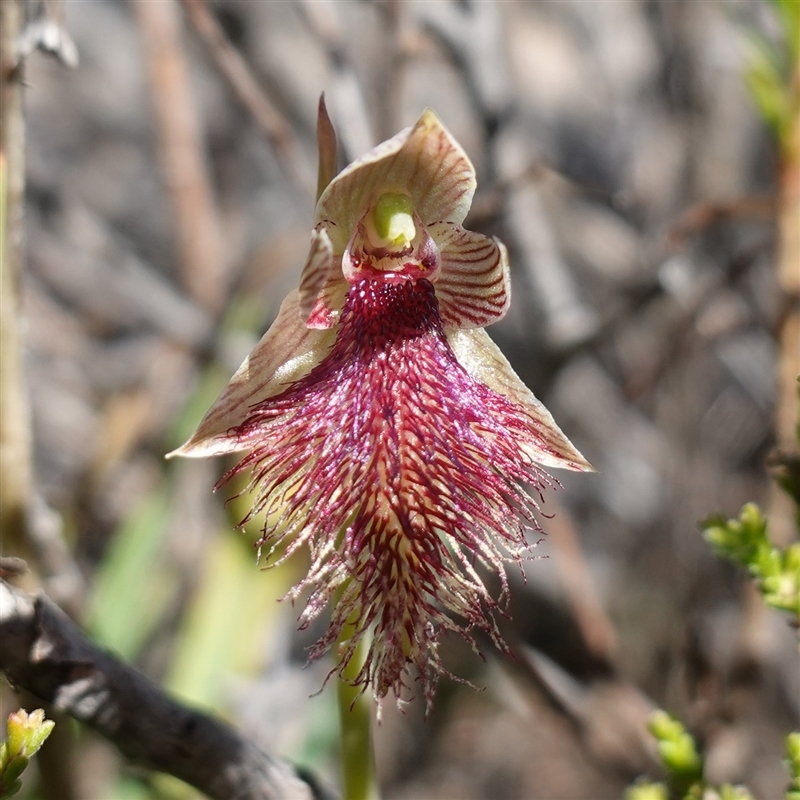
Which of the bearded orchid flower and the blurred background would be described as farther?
the blurred background

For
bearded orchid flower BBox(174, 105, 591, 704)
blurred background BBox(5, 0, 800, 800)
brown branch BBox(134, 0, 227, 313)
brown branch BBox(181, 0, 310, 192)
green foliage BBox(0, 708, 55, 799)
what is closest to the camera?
green foliage BBox(0, 708, 55, 799)

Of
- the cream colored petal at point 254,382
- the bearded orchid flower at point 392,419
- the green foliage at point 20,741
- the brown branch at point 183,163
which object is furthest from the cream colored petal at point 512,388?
the brown branch at point 183,163

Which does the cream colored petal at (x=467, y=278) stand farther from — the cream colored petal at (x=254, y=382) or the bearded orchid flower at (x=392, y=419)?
the cream colored petal at (x=254, y=382)

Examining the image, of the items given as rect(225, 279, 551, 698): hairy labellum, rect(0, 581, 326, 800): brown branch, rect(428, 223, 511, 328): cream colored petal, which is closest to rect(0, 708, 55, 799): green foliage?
rect(0, 581, 326, 800): brown branch

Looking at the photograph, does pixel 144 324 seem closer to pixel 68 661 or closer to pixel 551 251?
pixel 551 251

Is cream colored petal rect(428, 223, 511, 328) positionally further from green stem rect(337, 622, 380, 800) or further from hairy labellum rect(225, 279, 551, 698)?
green stem rect(337, 622, 380, 800)

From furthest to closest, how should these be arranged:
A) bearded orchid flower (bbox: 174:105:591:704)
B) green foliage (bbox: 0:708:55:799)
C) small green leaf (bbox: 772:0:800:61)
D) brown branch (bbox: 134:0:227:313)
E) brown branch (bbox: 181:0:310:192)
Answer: brown branch (bbox: 134:0:227:313)
brown branch (bbox: 181:0:310:192)
small green leaf (bbox: 772:0:800:61)
bearded orchid flower (bbox: 174:105:591:704)
green foliage (bbox: 0:708:55:799)

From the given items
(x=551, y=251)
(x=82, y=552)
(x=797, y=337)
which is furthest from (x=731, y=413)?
(x=82, y=552)

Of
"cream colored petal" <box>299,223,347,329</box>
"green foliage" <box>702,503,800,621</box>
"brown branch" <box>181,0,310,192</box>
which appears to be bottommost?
"green foliage" <box>702,503,800,621</box>
